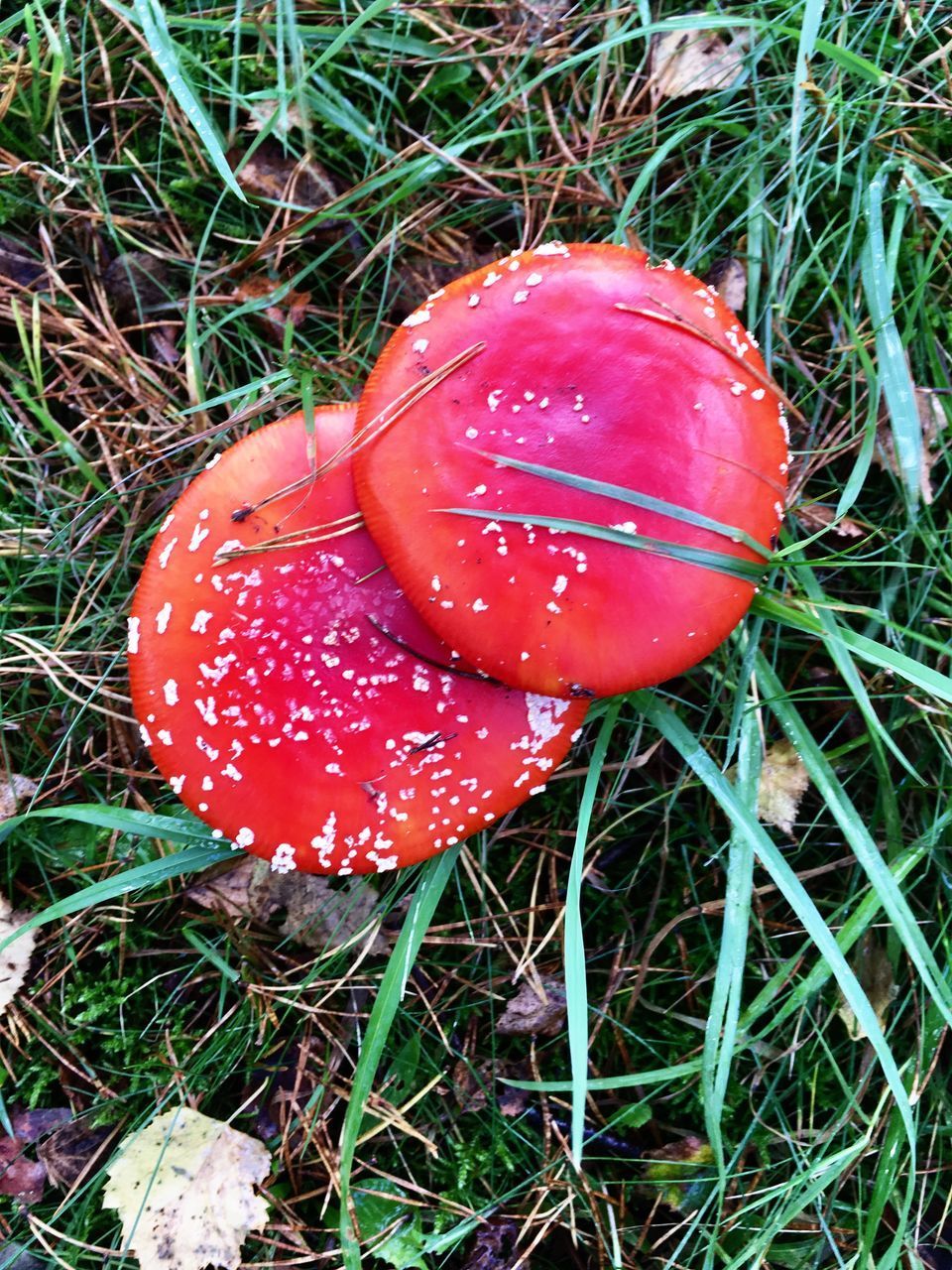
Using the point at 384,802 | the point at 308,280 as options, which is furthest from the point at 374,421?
the point at 308,280

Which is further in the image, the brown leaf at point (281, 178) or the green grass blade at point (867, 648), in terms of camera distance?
the brown leaf at point (281, 178)

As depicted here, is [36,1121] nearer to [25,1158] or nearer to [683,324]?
[25,1158]

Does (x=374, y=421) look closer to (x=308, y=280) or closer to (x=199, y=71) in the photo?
(x=308, y=280)

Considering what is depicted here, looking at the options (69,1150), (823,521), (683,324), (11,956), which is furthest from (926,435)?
(69,1150)

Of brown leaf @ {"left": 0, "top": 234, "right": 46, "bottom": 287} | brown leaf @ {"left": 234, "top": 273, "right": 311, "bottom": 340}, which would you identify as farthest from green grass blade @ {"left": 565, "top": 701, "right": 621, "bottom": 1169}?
brown leaf @ {"left": 0, "top": 234, "right": 46, "bottom": 287}

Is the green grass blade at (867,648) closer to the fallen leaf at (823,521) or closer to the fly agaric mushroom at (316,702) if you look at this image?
the fallen leaf at (823,521)

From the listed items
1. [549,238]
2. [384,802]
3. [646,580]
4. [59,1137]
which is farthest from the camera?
[549,238]

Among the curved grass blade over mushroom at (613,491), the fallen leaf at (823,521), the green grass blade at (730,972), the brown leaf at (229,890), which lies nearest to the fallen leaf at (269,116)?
the curved grass blade over mushroom at (613,491)
